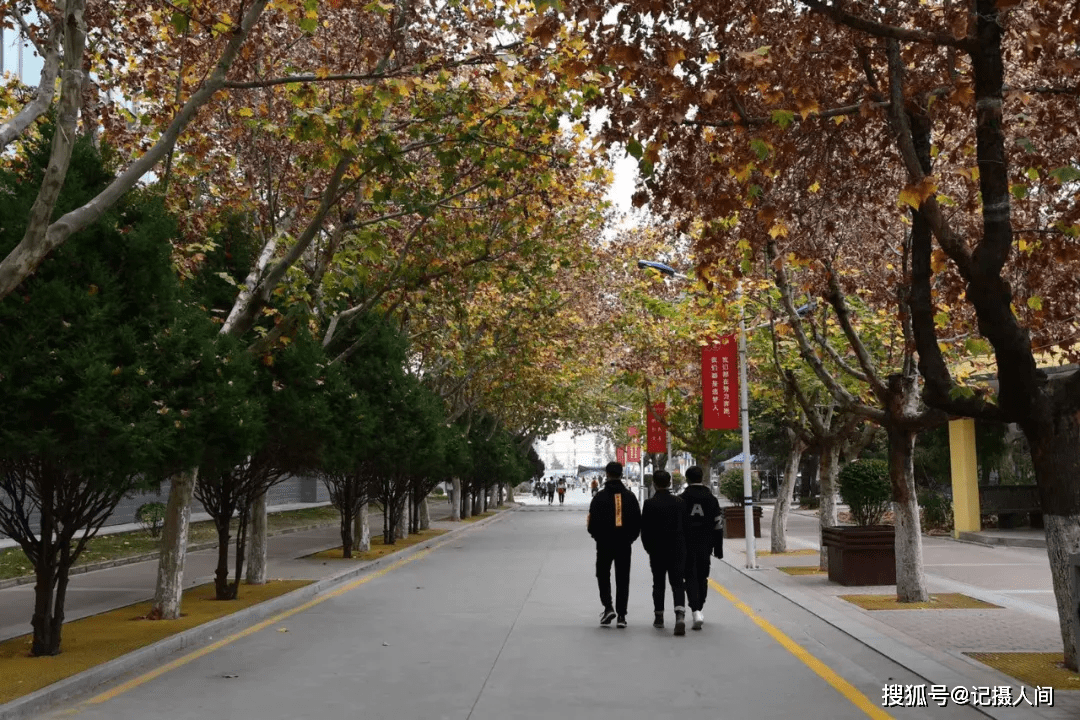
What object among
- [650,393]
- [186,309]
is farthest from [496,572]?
[650,393]

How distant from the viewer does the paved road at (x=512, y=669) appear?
7598 millimetres

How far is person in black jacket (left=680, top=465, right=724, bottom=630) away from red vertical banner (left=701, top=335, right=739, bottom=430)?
10730mm

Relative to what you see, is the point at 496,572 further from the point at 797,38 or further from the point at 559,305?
the point at 797,38

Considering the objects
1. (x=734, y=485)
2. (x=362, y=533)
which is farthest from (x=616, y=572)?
(x=734, y=485)

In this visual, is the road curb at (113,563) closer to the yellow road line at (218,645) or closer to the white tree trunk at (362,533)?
the yellow road line at (218,645)

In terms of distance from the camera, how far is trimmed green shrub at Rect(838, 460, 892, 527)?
20.3 metres

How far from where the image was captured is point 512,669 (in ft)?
30.2

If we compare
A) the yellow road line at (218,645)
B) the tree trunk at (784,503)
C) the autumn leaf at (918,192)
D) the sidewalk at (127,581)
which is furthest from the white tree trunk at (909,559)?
the tree trunk at (784,503)

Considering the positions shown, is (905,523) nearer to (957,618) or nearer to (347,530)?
(957,618)

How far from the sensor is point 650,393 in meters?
34.9

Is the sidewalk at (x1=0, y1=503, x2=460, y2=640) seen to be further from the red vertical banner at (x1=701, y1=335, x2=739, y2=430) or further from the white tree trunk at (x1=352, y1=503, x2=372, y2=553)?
the red vertical banner at (x1=701, y1=335, x2=739, y2=430)

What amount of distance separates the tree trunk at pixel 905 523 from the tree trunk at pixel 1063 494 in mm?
4972

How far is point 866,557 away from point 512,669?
876 centimetres

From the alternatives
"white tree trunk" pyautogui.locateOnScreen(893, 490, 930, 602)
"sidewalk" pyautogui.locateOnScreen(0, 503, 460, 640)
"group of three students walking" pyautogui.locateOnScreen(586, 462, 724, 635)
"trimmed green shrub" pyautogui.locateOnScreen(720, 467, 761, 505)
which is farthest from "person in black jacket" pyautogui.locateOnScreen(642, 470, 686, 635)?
"trimmed green shrub" pyautogui.locateOnScreen(720, 467, 761, 505)
